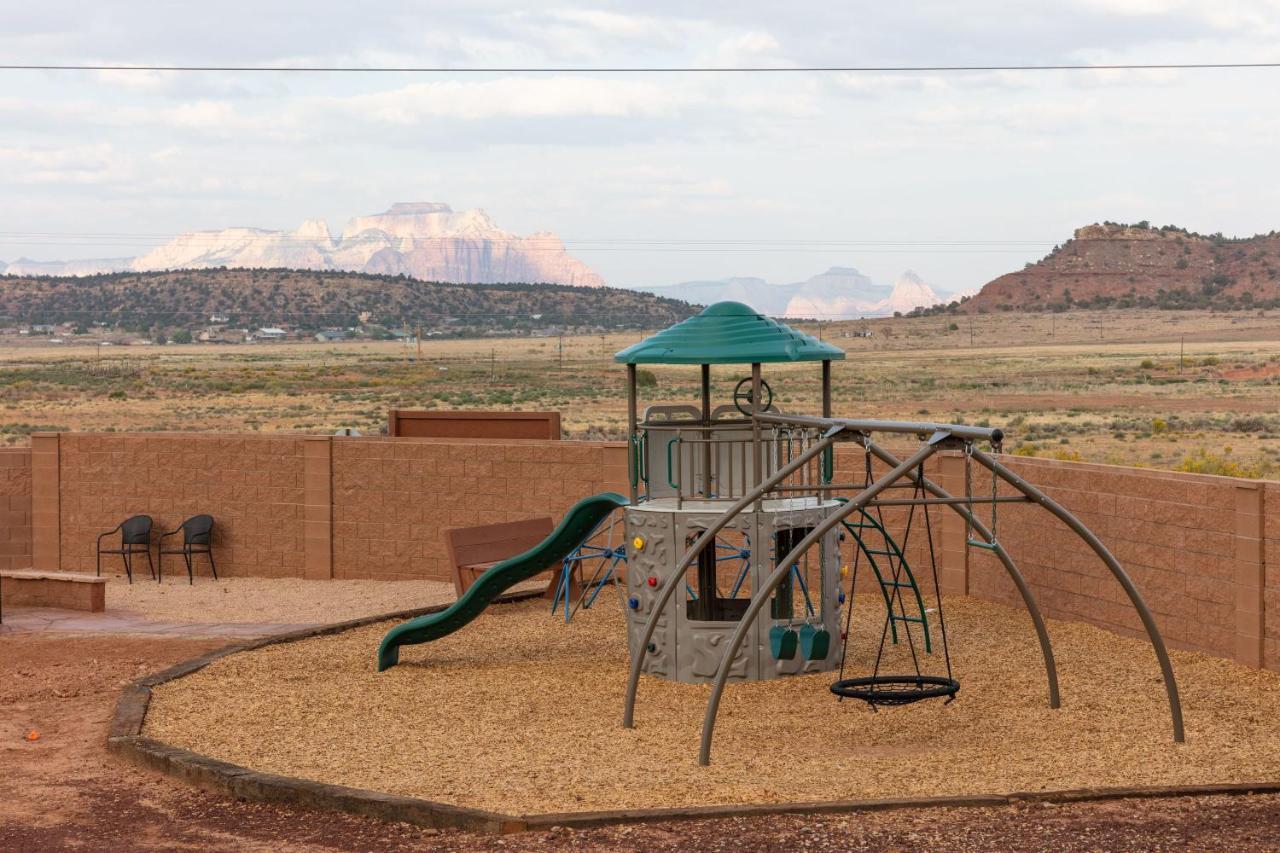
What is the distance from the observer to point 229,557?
19969 millimetres

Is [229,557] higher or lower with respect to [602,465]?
lower

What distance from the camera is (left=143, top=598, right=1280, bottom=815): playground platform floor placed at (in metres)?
9.52

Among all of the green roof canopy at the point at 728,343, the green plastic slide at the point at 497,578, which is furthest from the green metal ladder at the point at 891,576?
the green plastic slide at the point at 497,578

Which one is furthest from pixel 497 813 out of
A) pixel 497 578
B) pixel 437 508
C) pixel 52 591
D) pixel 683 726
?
pixel 437 508

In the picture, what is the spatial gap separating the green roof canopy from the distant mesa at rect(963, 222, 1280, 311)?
348ft

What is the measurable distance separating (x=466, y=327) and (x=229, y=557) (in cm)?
11020

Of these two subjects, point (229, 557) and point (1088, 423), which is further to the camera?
point (1088, 423)

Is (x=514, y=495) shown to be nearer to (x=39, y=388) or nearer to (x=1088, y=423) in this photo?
(x=1088, y=423)

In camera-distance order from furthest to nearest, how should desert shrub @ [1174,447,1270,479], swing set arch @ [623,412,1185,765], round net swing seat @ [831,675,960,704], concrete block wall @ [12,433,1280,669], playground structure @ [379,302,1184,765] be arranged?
desert shrub @ [1174,447,1270,479] < concrete block wall @ [12,433,1280,669] < playground structure @ [379,302,1184,765] < round net swing seat @ [831,675,960,704] < swing set arch @ [623,412,1185,765]

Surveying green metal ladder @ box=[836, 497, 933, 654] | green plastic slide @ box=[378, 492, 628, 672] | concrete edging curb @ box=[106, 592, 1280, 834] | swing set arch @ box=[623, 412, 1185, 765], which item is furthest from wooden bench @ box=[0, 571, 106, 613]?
green metal ladder @ box=[836, 497, 933, 654]

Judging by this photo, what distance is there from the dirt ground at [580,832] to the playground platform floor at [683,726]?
44 centimetres

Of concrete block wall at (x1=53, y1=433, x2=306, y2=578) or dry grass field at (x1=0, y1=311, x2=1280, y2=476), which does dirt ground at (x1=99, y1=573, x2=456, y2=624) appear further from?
dry grass field at (x1=0, y1=311, x2=1280, y2=476)

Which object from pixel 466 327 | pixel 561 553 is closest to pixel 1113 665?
pixel 561 553

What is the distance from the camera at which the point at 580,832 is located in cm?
857
